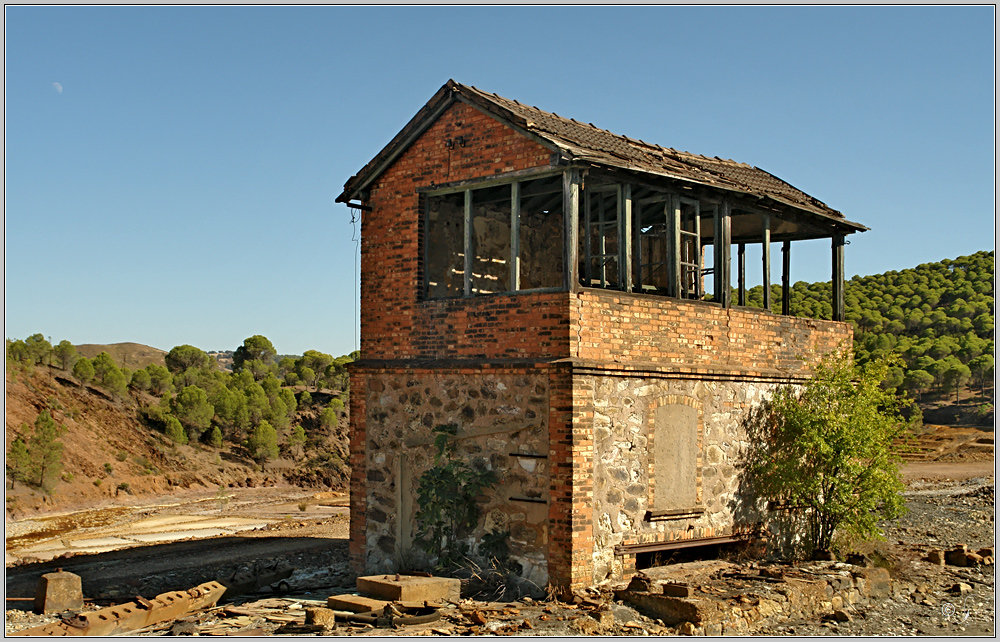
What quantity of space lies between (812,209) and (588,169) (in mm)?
5443

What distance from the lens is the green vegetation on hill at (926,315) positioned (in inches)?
1692

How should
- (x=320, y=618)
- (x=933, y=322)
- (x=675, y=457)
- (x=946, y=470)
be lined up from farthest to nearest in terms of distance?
(x=933, y=322), (x=946, y=470), (x=675, y=457), (x=320, y=618)

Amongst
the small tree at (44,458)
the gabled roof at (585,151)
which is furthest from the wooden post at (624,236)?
the small tree at (44,458)

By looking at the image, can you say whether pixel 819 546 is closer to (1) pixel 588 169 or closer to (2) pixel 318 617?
(1) pixel 588 169

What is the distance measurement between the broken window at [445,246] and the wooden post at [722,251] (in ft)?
13.2

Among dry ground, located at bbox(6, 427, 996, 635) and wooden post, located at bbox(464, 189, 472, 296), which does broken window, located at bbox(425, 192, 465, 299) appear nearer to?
wooden post, located at bbox(464, 189, 472, 296)

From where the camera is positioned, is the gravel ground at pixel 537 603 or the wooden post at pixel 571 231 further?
the wooden post at pixel 571 231

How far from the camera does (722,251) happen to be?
13562mm

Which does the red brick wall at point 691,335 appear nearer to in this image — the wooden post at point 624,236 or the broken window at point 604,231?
the wooden post at point 624,236

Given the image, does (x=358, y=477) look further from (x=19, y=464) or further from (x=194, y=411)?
(x=194, y=411)

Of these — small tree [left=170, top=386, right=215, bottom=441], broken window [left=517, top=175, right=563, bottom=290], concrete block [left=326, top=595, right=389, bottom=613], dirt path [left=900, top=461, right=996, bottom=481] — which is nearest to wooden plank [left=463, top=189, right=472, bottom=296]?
broken window [left=517, top=175, right=563, bottom=290]

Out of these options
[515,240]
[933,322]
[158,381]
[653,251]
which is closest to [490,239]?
[515,240]

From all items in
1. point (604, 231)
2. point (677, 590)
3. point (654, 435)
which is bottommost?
point (677, 590)

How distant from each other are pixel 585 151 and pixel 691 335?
323 cm
